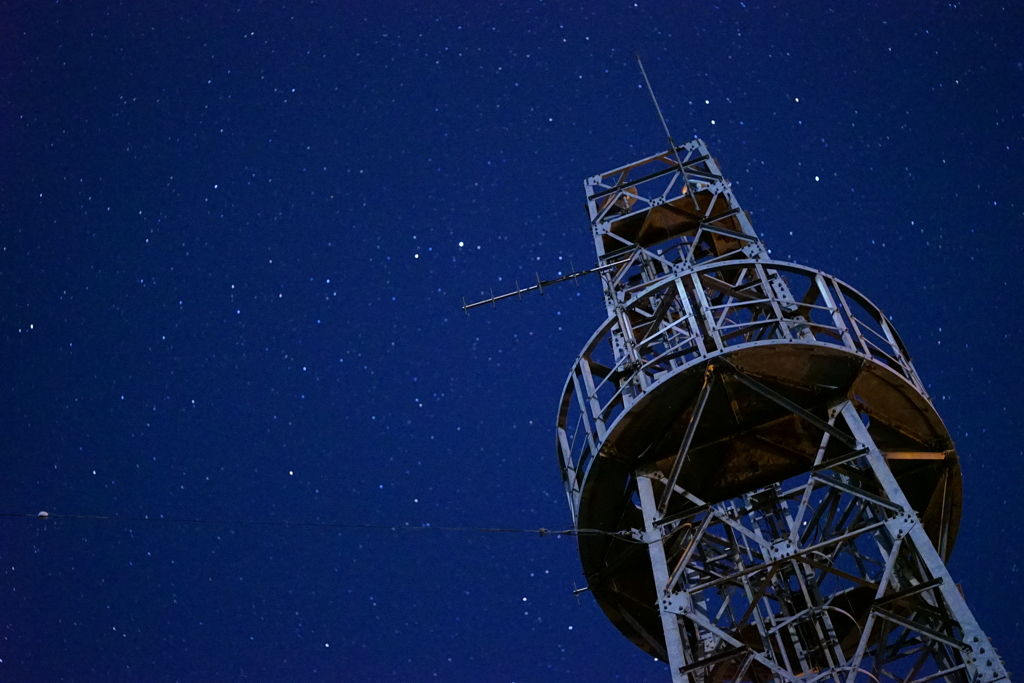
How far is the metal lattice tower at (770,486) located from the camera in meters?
11.0

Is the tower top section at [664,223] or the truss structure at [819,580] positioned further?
Result: the tower top section at [664,223]

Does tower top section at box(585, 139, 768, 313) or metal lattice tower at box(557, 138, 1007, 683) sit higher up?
tower top section at box(585, 139, 768, 313)

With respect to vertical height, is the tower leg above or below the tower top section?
below

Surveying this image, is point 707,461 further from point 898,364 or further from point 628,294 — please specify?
point 628,294

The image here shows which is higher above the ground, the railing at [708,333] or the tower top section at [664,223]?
the tower top section at [664,223]

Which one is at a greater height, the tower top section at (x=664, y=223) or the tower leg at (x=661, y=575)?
the tower top section at (x=664, y=223)

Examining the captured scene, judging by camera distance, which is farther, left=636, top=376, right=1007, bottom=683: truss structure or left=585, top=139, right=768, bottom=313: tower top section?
left=585, top=139, right=768, bottom=313: tower top section

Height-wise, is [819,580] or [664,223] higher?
[664,223]

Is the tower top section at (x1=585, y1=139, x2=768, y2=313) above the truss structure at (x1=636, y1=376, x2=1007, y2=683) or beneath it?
above

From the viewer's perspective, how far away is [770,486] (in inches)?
547

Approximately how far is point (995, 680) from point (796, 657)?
3.89 m

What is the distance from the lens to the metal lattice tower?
11.0 metres

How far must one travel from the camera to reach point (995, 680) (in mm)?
9477

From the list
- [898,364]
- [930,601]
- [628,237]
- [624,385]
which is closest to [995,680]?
[930,601]
